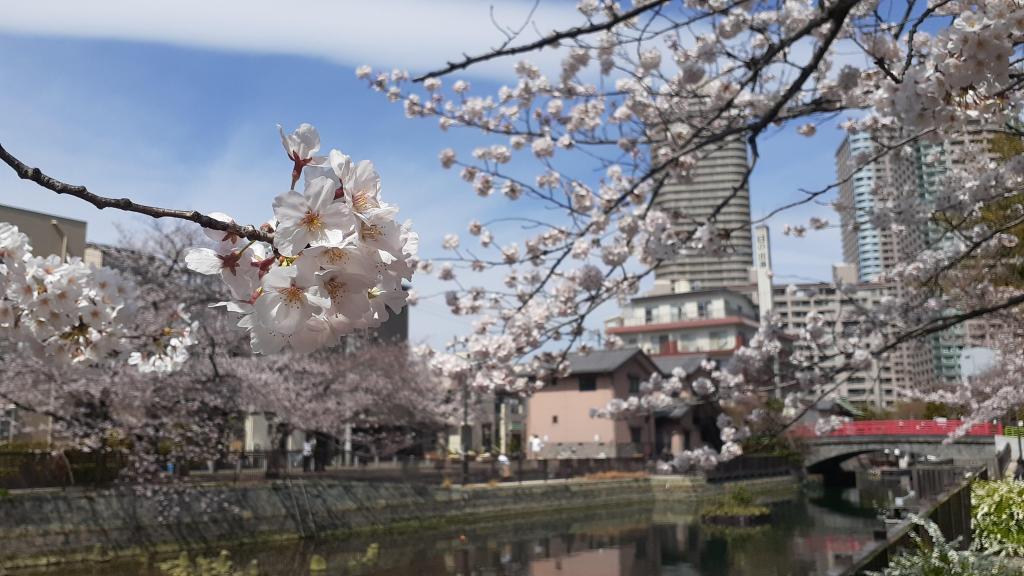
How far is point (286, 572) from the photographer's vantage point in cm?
1463

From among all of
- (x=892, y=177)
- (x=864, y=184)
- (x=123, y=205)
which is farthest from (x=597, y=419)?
(x=123, y=205)

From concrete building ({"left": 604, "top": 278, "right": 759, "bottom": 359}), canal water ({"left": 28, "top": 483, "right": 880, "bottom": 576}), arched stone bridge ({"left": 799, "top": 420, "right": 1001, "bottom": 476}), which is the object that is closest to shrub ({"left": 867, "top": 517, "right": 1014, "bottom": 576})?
canal water ({"left": 28, "top": 483, "right": 880, "bottom": 576})

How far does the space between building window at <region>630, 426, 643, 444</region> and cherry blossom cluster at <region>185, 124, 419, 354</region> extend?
36.5m

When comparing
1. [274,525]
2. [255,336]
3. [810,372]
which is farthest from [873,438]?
[255,336]

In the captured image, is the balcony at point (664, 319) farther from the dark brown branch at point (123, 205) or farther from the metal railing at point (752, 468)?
the dark brown branch at point (123, 205)

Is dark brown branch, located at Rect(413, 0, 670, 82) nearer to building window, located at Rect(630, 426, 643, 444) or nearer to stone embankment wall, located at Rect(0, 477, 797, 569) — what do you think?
stone embankment wall, located at Rect(0, 477, 797, 569)

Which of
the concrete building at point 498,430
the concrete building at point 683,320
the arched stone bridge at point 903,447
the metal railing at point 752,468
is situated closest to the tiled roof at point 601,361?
the metal railing at point 752,468

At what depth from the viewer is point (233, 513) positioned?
54.4 feet

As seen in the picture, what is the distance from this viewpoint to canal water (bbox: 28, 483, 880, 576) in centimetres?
1538

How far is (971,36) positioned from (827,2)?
77 centimetres

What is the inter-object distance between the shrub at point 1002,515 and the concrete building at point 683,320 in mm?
45797

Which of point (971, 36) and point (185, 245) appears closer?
point (971, 36)

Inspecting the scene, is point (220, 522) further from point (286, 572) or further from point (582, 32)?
point (582, 32)

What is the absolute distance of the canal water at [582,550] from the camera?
605 inches
